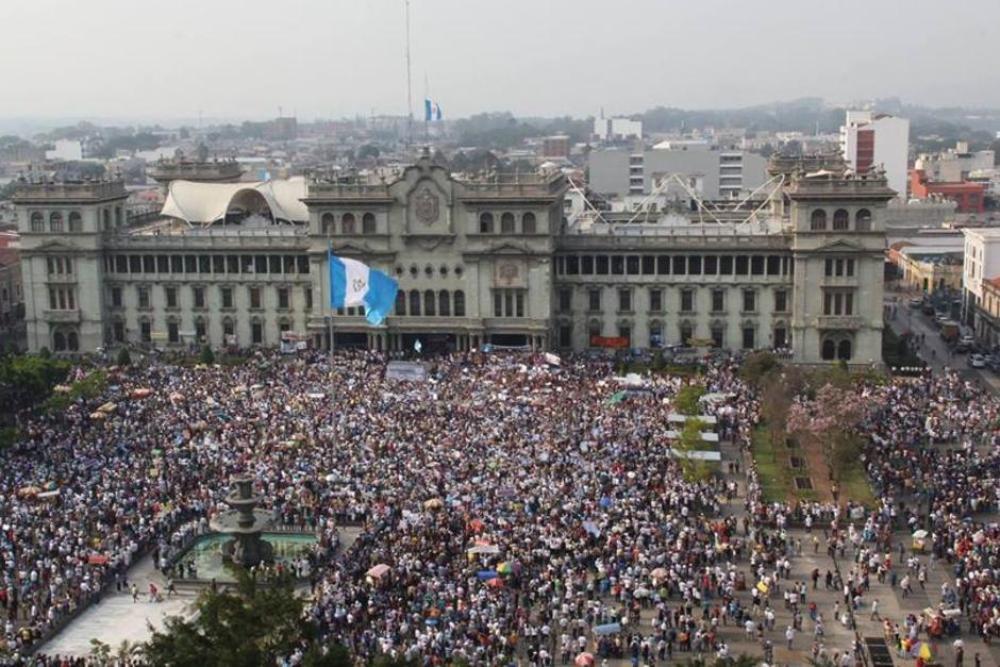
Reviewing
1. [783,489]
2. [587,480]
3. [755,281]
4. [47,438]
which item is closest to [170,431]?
[47,438]

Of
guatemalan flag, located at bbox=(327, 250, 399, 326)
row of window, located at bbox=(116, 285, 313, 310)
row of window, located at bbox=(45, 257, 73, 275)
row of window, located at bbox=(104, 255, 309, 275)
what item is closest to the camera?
guatemalan flag, located at bbox=(327, 250, 399, 326)

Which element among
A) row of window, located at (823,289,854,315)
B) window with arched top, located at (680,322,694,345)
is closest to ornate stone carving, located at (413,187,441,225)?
window with arched top, located at (680,322,694,345)

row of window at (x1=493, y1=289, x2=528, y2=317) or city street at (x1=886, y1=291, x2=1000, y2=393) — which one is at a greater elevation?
row of window at (x1=493, y1=289, x2=528, y2=317)

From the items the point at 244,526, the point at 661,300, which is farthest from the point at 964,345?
the point at 244,526

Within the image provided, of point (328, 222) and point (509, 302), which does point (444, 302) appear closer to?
point (509, 302)

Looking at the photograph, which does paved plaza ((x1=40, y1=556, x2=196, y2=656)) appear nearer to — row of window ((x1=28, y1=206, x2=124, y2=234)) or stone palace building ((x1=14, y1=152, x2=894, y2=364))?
stone palace building ((x1=14, y1=152, x2=894, y2=364))

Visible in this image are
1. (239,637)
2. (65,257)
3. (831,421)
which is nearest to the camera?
(239,637)
